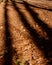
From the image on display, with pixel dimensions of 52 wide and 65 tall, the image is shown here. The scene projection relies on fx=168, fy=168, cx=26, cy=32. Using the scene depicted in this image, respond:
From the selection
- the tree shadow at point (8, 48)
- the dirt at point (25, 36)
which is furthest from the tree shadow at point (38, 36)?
the tree shadow at point (8, 48)

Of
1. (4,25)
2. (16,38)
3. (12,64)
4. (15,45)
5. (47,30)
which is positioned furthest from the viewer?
(4,25)

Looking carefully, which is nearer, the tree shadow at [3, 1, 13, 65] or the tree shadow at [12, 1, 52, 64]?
the tree shadow at [3, 1, 13, 65]

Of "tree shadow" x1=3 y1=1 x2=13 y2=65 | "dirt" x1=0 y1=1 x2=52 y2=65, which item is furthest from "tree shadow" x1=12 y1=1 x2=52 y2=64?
"tree shadow" x1=3 y1=1 x2=13 y2=65

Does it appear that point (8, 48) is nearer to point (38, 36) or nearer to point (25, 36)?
point (25, 36)

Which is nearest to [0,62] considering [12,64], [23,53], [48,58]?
[12,64]

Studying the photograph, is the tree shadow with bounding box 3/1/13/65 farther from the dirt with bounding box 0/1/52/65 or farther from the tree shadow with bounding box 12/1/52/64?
the tree shadow with bounding box 12/1/52/64

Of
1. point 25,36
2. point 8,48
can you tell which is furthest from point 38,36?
point 8,48

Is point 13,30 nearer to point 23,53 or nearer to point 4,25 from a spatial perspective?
point 4,25

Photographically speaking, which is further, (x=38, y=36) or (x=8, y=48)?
(x=38, y=36)

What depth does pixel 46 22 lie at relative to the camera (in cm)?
485

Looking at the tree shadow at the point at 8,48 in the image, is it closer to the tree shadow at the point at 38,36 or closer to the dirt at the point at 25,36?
the dirt at the point at 25,36

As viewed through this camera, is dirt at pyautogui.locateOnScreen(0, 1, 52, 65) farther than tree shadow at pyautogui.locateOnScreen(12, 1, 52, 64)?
No

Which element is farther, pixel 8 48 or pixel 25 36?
pixel 25 36

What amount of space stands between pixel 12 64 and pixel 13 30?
1403mm
